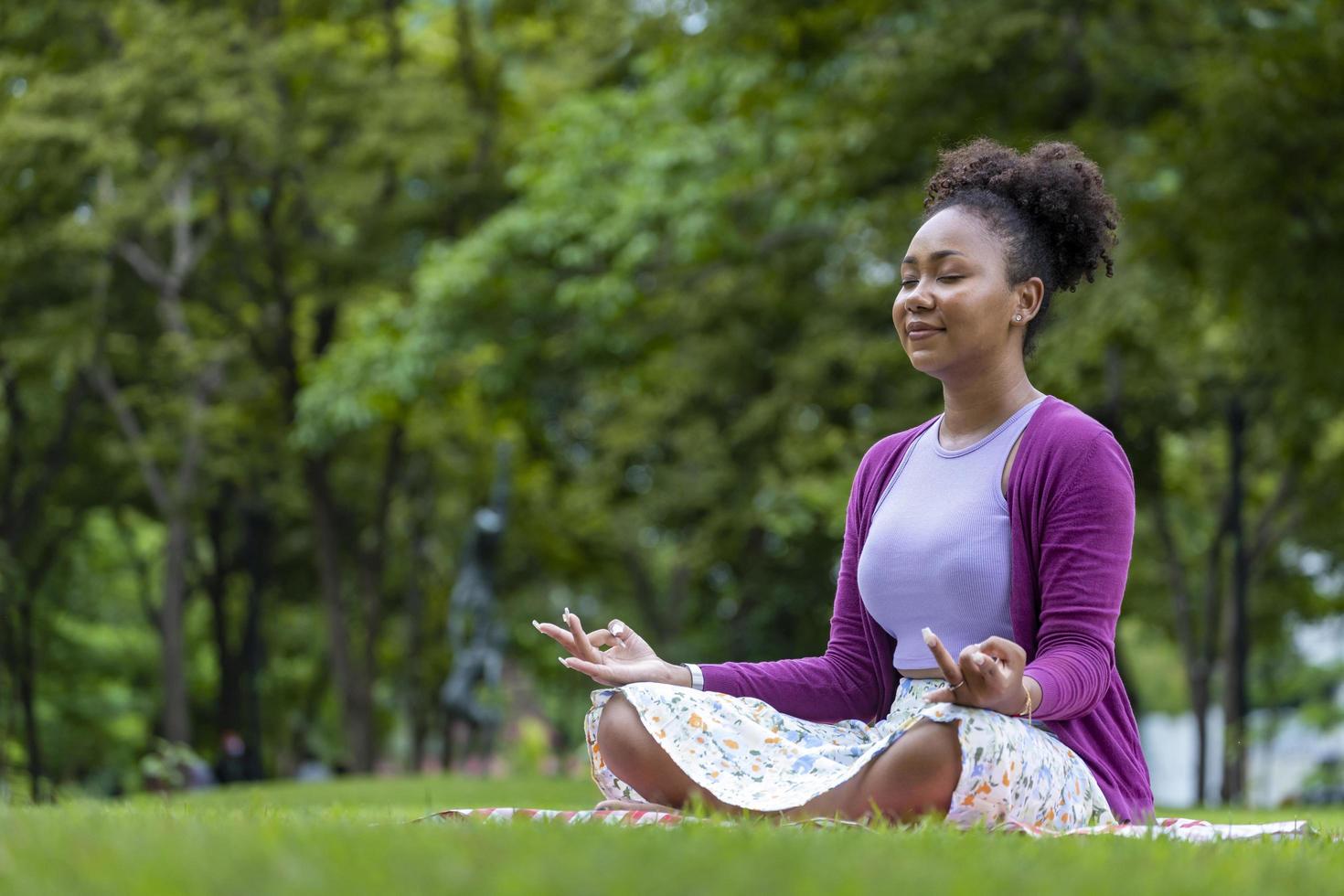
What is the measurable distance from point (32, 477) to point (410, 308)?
8.62 meters

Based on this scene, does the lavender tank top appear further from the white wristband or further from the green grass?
the green grass

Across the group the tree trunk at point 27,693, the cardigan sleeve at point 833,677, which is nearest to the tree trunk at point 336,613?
the tree trunk at point 27,693

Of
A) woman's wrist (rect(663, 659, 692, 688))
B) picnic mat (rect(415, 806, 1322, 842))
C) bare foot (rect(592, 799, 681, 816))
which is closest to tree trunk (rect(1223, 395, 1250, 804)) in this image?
picnic mat (rect(415, 806, 1322, 842))

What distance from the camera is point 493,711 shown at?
65.0 feet

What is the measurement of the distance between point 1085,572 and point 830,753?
74 centimetres

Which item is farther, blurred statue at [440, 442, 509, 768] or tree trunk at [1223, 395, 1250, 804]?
blurred statue at [440, 442, 509, 768]

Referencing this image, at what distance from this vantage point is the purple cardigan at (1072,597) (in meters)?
3.55

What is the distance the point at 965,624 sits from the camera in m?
3.77

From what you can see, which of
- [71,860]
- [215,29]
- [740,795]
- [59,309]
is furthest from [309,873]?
[59,309]

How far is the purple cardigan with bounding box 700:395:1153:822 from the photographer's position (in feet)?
11.7

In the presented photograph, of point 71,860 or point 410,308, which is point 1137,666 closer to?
point 410,308

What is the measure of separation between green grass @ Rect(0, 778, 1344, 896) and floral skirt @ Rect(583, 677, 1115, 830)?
0.19 metres

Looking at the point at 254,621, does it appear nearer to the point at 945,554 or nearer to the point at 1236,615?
the point at 1236,615

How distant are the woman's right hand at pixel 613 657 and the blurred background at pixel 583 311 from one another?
663 cm
